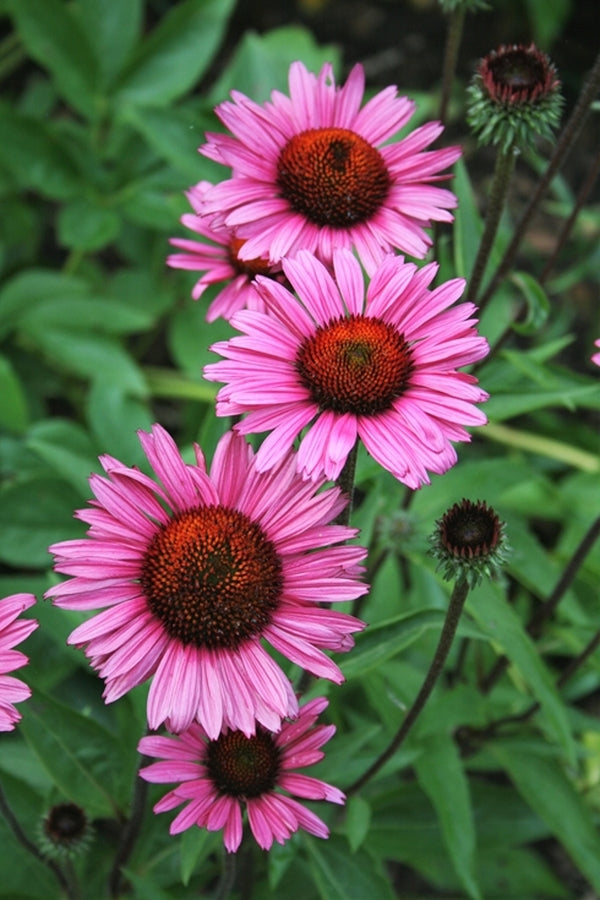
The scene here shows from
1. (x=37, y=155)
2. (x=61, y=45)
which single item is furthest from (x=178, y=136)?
(x=61, y=45)

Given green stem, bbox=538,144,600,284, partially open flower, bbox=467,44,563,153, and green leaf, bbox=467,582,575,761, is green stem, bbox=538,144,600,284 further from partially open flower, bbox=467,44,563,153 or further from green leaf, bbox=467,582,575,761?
green leaf, bbox=467,582,575,761

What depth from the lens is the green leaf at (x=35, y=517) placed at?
188cm

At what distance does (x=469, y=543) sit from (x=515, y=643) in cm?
33

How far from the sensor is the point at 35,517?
6.20 ft

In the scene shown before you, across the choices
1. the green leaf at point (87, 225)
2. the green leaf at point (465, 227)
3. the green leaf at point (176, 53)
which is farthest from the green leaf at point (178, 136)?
the green leaf at point (465, 227)

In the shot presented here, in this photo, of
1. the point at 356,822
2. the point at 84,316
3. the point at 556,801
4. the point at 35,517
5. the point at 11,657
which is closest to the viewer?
the point at 11,657

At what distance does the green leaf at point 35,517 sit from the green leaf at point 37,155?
28.3 inches

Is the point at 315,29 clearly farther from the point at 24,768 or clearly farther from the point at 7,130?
the point at 24,768

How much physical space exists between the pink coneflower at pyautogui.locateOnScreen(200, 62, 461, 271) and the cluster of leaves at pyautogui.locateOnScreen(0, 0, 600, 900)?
0.91 feet

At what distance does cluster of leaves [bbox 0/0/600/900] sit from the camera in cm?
133

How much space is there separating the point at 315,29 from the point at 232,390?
277cm

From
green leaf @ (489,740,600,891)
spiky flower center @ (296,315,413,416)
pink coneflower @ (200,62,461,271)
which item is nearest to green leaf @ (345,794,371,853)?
green leaf @ (489,740,600,891)

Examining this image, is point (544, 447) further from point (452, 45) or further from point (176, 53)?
point (176, 53)

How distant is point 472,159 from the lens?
313 centimetres
